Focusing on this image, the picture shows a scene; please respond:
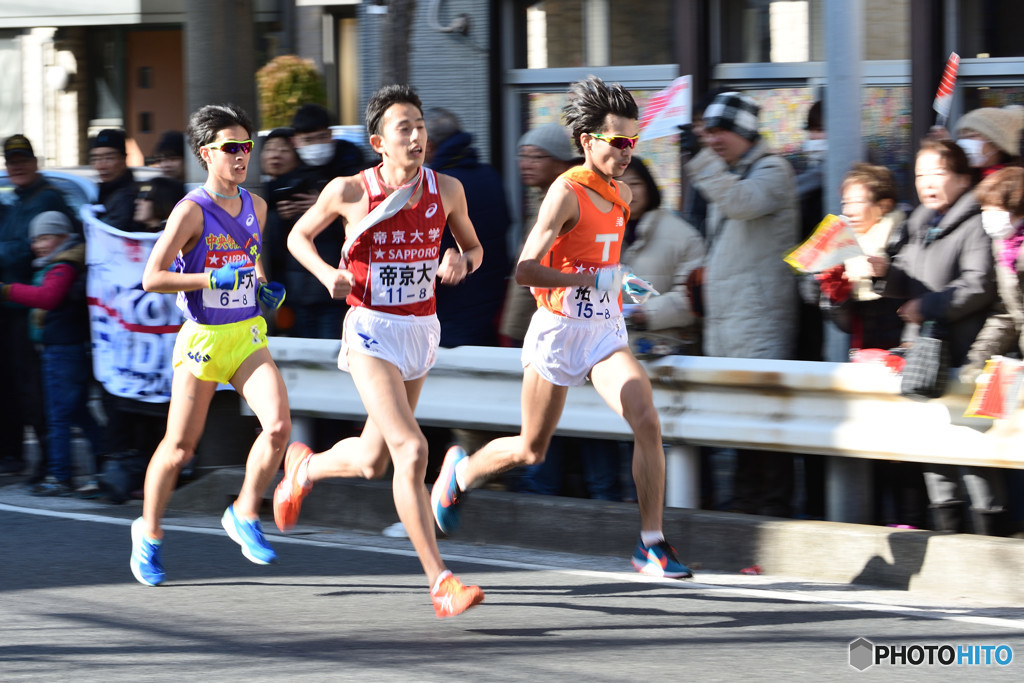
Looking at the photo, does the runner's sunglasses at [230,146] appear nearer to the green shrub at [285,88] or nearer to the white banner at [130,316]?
the white banner at [130,316]

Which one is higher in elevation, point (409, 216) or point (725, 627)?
point (409, 216)

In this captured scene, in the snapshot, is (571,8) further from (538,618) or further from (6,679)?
(6,679)

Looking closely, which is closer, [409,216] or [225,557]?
[409,216]

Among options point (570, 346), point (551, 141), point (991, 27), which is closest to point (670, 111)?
point (551, 141)

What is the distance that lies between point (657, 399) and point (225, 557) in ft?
7.08

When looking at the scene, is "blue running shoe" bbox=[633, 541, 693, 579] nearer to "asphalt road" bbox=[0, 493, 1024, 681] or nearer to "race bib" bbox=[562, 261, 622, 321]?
"asphalt road" bbox=[0, 493, 1024, 681]

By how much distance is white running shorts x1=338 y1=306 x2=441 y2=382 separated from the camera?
6238mm

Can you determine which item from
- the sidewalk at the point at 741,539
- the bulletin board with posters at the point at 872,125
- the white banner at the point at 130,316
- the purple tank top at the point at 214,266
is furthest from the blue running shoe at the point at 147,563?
the bulletin board with posters at the point at 872,125

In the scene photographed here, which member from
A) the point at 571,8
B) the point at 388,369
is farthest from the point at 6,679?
the point at 571,8

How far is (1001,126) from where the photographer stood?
7.35 metres

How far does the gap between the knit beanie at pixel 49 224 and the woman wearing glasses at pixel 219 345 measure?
8.74ft

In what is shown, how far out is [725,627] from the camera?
593cm

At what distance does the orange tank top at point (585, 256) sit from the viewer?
6.52m

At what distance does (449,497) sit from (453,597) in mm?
1063
